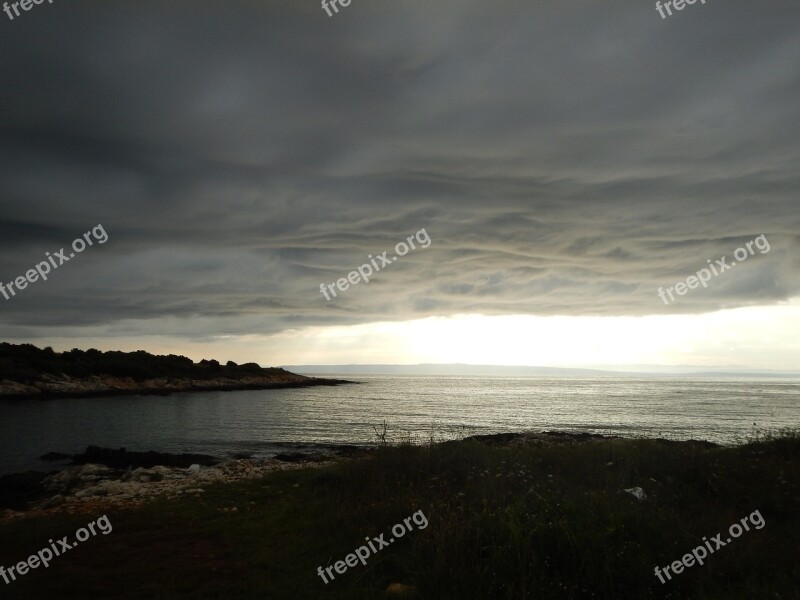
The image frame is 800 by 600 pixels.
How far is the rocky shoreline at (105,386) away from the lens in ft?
218

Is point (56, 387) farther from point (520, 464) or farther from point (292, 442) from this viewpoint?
point (520, 464)

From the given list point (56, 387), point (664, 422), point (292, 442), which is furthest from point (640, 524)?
point (56, 387)

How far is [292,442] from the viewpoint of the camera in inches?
1426

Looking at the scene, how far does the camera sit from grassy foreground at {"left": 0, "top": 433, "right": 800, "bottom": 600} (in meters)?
7.18

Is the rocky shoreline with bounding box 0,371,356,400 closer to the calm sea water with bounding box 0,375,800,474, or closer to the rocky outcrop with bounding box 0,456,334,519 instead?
the calm sea water with bounding box 0,375,800,474

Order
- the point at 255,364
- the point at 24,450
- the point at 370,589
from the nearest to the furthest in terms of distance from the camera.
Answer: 1. the point at 370,589
2. the point at 24,450
3. the point at 255,364

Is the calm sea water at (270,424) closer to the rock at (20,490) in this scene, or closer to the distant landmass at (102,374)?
the rock at (20,490)

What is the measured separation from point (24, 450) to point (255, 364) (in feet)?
388
